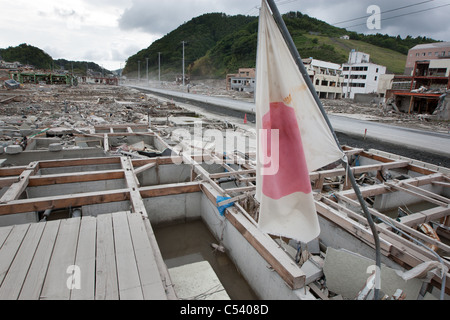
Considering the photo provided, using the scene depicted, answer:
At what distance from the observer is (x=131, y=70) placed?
158375 millimetres

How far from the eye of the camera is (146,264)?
317 centimetres

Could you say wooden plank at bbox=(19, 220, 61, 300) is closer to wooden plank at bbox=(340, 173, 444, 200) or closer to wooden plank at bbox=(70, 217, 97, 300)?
wooden plank at bbox=(70, 217, 97, 300)

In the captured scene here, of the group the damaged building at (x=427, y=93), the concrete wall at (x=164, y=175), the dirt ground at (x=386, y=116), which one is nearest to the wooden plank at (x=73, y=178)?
the concrete wall at (x=164, y=175)

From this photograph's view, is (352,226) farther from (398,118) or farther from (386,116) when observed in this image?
(386,116)

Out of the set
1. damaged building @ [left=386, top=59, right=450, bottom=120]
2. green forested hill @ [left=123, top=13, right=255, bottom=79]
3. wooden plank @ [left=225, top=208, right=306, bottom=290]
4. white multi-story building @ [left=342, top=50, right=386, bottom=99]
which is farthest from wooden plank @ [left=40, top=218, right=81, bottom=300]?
green forested hill @ [left=123, top=13, right=255, bottom=79]

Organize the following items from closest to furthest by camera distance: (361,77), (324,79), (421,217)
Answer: (421,217)
(324,79)
(361,77)

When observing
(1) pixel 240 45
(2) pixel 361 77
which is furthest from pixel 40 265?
(1) pixel 240 45

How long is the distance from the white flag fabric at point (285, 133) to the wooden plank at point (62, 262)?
7.59ft

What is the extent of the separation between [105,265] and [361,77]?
69830mm

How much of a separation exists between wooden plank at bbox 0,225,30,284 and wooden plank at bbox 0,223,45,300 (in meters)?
0.04

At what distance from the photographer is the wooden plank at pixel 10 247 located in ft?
9.77

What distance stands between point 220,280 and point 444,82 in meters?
43.8

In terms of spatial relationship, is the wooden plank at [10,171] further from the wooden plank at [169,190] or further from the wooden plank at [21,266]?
the wooden plank at [21,266]

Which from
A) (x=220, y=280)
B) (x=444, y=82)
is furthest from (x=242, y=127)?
(x=444, y=82)
